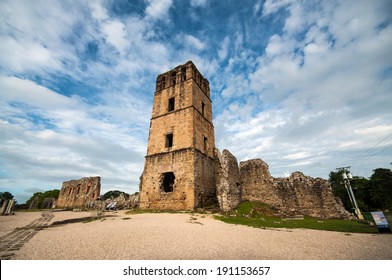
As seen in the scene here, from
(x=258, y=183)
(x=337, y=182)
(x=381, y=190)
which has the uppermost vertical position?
(x=337, y=182)

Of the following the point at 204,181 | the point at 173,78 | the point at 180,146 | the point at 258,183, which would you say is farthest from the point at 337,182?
the point at 173,78

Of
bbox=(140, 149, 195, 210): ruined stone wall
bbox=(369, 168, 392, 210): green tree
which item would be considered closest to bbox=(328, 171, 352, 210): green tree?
bbox=(369, 168, 392, 210): green tree

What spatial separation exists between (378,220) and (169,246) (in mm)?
6641

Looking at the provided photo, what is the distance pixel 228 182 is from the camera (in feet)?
33.9

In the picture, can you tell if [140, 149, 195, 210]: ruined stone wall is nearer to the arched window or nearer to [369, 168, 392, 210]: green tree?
the arched window

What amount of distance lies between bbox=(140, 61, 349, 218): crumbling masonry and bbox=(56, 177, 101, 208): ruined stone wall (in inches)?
440

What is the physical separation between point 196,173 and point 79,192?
19378 millimetres

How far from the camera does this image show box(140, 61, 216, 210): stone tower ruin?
38.2 feet

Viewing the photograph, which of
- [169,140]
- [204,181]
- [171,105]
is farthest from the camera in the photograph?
[171,105]

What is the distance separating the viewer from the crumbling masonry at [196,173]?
10625mm

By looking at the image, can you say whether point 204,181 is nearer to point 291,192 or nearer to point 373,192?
point 291,192

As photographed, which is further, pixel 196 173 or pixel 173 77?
pixel 173 77

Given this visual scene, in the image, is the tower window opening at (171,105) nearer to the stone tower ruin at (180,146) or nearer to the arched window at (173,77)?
the stone tower ruin at (180,146)

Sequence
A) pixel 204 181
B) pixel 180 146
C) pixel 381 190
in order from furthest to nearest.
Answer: pixel 381 190 < pixel 180 146 < pixel 204 181
